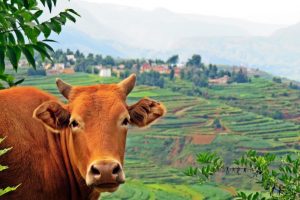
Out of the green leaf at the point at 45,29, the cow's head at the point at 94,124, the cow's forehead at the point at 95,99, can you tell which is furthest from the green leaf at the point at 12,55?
the cow's forehead at the point at 95,99

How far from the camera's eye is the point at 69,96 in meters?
6.21

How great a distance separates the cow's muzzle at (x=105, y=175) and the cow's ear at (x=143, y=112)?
1095 mm

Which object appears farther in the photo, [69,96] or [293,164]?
[293,164]

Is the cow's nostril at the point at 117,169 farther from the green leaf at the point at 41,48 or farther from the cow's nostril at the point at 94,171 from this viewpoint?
the green leaf at the point at 41,48

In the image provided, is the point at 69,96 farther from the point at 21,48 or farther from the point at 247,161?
the point at 247,161

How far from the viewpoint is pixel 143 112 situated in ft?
21.0

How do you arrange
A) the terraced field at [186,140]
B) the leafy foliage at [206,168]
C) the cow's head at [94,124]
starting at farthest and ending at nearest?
the terraced field at [186,140]
the leafy foliage at [206,168]
the cow's head at [94,124]

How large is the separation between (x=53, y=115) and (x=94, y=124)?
52 cm

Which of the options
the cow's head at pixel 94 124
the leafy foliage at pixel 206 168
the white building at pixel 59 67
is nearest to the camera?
the cow's head at pixel 94 124

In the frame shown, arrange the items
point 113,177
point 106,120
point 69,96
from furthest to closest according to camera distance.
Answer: point 69,96 → point 106,120 → point 113,177

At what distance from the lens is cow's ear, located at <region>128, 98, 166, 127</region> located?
6.39 metres

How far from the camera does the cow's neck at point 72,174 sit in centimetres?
608

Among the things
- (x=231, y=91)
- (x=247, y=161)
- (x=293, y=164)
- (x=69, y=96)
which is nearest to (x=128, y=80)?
(x=69, y=96)

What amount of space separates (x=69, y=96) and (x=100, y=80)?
508 feet
